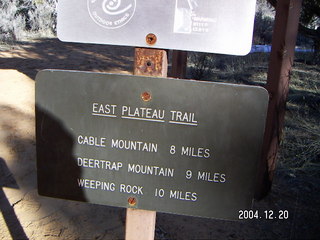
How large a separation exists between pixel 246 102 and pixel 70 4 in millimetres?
736

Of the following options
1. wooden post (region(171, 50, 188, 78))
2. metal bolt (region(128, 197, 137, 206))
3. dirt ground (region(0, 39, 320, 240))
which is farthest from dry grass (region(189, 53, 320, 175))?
metal bolt (region(128, 197, 137, 206))

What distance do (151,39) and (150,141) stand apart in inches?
14.7

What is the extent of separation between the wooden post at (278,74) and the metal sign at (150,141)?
2.13 metres

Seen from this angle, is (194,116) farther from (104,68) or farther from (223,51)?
(104,68)

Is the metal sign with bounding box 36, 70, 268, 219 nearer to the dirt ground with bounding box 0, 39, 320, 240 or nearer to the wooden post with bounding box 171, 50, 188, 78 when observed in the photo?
the dirt ground with bounding box 0, 39, 320, 240

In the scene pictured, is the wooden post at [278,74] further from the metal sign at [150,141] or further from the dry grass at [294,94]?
the metal sign at [150,141]

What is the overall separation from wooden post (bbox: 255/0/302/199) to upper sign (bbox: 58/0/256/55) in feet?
7.05

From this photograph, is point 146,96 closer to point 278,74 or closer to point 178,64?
point 278,74

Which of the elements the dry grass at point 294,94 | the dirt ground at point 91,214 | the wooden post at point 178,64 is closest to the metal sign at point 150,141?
the dirt ground at point 91,214

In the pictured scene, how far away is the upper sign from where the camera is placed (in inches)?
49.3

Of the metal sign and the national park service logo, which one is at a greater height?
the national park service logo

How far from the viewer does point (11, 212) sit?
330cm

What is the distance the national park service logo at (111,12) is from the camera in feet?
4.28

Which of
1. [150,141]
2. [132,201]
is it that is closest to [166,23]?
[150,141]
